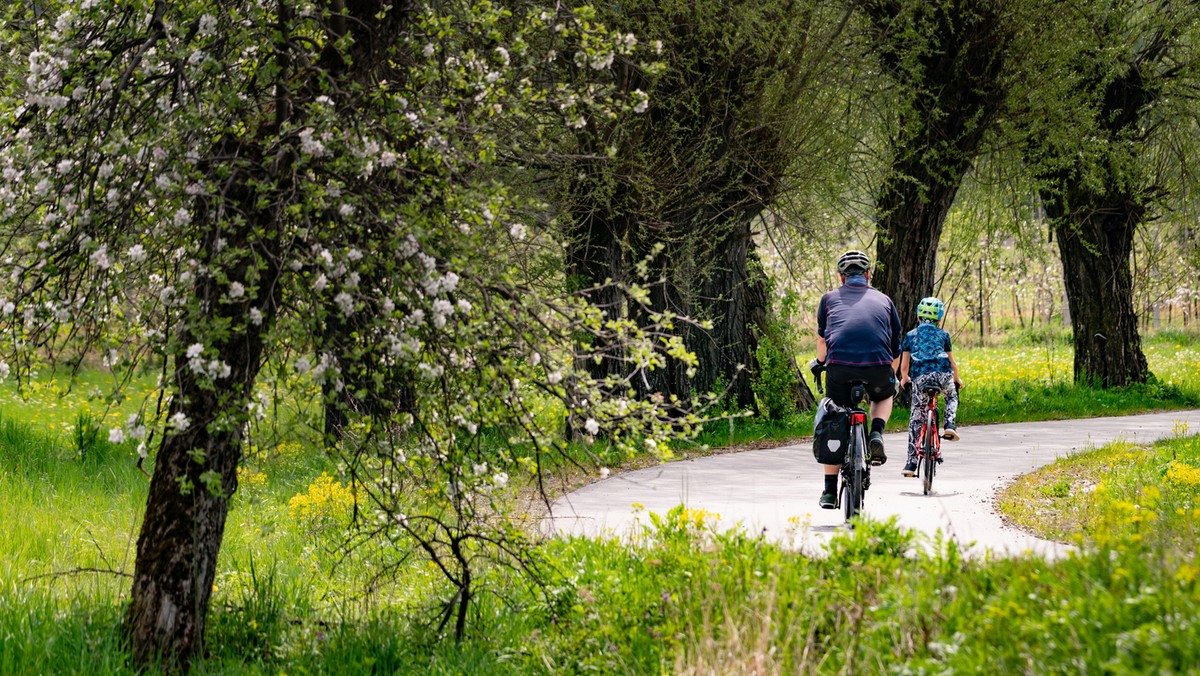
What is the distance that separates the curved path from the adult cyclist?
597mm

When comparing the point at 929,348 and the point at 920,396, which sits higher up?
the point at 929,348

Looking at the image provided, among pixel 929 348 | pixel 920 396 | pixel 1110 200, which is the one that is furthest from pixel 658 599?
pixel 1110 200

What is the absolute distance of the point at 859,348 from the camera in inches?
347

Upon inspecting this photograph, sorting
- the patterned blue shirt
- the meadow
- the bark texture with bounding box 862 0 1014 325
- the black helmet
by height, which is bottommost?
the meadow

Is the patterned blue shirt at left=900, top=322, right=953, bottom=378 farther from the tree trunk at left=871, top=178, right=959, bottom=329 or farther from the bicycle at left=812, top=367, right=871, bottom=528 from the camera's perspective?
the tree trunk at left=871, top=178, right=959, bottom=329

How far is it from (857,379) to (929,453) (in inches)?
84.3

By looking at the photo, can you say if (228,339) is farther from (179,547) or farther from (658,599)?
(658,599)

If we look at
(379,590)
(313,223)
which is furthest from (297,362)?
(379,590)

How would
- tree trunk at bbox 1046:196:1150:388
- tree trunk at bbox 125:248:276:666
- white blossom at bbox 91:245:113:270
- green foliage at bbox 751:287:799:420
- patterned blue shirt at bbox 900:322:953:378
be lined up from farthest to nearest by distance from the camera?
tree trunk at bbox 1046:196:1150:388
green foliage at bbox 751:287:799:420
patterned blue shirt at bbox 900:322:953:378
tree trunk at bbox 125:248:276:666
white blossom at bbox 91:245:113:270

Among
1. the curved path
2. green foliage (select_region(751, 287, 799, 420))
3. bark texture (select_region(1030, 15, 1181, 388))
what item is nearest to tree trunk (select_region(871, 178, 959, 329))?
bark texture (select_region(1030, 15, 1181, 388))

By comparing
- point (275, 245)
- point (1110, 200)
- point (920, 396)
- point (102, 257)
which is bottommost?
point (920, 396)

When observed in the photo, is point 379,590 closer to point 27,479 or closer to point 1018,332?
point 27,479

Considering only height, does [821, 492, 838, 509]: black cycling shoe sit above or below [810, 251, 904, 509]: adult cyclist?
below

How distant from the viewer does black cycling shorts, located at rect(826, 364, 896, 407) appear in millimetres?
8812
